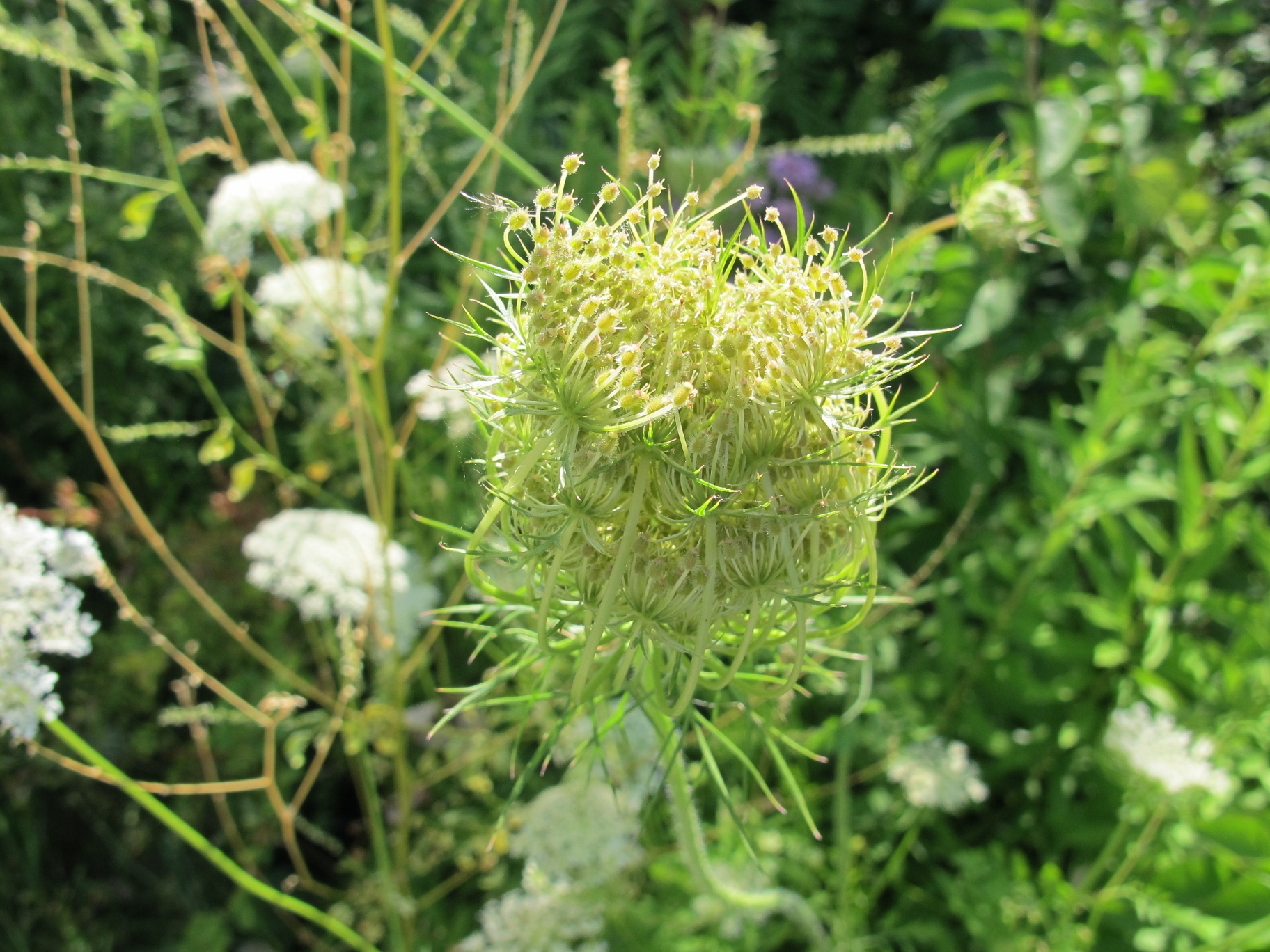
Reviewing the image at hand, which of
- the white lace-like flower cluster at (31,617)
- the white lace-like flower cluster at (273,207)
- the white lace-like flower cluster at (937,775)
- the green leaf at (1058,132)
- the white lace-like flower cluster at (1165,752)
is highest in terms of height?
the green leaf at (1058,132)

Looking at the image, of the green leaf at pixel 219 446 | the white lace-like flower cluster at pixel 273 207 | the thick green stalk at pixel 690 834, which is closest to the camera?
the thick green stalk at pixel 690 834

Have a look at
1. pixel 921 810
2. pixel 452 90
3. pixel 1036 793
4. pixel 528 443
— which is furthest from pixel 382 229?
pixel 1036 793

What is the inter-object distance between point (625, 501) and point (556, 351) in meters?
0.13

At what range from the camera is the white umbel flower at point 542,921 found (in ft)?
4.79

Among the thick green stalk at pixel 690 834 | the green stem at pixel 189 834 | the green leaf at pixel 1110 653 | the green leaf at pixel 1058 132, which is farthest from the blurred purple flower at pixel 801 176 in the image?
the green stem at pixel 189 834

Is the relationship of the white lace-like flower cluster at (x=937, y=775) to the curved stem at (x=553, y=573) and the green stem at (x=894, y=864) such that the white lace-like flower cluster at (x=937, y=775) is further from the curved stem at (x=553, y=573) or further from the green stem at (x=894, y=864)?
the curved stem at (x=553, y=573)

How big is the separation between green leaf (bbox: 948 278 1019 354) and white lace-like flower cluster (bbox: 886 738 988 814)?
0.70 metres

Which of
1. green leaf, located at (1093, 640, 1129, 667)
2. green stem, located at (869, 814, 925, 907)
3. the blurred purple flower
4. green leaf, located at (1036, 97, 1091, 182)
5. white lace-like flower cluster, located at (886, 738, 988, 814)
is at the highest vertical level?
green leaf, located at (1036, 97, 1091, 182)

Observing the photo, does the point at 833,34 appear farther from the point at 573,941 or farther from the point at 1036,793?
the point at 573,941

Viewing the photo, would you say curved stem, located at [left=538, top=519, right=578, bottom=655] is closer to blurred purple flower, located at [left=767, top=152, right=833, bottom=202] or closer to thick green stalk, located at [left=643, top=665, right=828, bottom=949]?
thick green stalk, located at [left=643, top=665, right=828, bottom=949]

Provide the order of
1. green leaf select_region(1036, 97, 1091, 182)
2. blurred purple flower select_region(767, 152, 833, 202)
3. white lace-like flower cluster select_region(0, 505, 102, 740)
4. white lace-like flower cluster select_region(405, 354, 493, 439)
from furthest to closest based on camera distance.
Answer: blurred purple flower select_region(767, 152, 833, 202), green leaf select_region(1036, 97, 1091, 182), white lace-like flower cluster select_region(405, 354, 493, 439), white lace-like flower cluster select_region(0, 505, 102, 740)

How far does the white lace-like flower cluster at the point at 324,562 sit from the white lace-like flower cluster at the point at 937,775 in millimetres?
925


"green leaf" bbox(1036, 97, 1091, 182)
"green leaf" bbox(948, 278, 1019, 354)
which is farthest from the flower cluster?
"green leaf" bbox(1036, 97, 1091, 182)

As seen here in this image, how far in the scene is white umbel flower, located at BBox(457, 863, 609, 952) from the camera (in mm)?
1461
